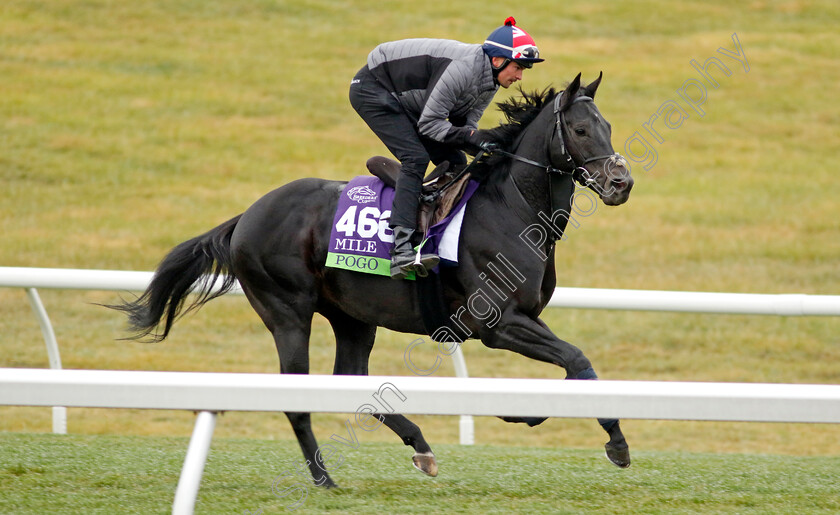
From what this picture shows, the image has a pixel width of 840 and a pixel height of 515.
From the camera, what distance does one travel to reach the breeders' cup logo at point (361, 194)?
4718 mm

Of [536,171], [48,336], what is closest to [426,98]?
[536,171]

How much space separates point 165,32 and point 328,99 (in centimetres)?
429

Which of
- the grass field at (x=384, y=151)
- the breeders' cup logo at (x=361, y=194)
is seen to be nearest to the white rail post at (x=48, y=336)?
the grass field at (x=384, y=151)

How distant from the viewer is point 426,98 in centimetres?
471

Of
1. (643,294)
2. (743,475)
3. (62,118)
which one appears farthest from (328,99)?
(743,475)

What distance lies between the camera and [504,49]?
4.45 metres

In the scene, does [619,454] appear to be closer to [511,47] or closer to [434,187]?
[434,187]

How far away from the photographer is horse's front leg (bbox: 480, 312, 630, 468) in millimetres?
4105

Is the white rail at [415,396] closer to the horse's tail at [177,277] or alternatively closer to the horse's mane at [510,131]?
the horse's mane at [510,131]

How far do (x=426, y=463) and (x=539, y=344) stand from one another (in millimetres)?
743

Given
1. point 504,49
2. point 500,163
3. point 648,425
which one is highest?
point 504,49

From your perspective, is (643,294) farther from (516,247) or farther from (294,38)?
(294,38)

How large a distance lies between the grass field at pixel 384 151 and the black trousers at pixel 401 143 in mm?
1235

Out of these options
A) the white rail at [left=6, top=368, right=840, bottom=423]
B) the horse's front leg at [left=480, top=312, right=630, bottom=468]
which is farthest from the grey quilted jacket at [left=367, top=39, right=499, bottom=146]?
the white rail at [left=6, top=368, right=840, bottom=423]
